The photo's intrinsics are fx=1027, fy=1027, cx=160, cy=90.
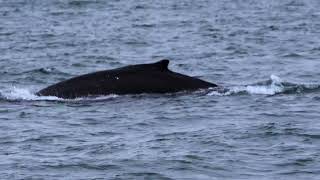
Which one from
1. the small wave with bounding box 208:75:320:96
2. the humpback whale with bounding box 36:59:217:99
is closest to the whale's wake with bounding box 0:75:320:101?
the small wave with bounding box 208:75:320:96

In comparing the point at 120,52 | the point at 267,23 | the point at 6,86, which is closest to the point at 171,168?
the point at 6,86

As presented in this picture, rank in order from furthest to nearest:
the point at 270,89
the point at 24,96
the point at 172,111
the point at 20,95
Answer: the point at 270,89 < the point at 20,95 < the point at 24,96 < the point at 172,111

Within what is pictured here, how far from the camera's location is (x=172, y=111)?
58.3 ft

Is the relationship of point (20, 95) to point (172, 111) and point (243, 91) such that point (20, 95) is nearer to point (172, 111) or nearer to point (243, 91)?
point (172, 111)

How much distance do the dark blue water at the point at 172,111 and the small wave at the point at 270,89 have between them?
24 mm

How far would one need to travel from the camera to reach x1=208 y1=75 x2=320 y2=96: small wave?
19750mm

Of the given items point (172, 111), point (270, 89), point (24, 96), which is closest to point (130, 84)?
point (172, 111)

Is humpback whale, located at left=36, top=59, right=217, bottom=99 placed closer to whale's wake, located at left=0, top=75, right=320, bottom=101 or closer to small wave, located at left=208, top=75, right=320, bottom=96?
whale's wake, located at left=0, top=75, right=320, bottom=101

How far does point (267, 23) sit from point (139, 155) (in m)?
23.1

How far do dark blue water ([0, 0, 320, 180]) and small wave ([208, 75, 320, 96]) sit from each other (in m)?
0.02

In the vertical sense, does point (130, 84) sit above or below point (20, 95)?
above

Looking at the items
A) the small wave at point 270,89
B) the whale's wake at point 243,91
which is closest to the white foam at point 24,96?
the whale's wake at point 243,91

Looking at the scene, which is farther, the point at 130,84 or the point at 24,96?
the point at 24,96

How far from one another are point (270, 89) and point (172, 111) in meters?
3.14
